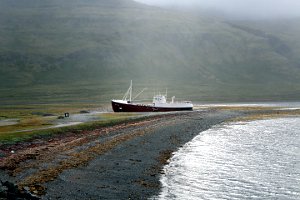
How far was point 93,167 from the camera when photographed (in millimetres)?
37438

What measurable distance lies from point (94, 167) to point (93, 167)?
Answer: 83 millimetres

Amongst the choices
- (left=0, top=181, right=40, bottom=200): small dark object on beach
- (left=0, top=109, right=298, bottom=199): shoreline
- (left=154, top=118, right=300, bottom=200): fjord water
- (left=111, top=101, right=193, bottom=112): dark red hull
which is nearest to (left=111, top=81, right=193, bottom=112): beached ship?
(left=111, top=101, right=193, bottom=112): dark red hull

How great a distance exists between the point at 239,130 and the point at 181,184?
42.7m

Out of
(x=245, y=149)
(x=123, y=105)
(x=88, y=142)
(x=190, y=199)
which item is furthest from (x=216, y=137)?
(x=123, y=105)

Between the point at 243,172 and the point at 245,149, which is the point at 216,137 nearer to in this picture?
the point at 245,149

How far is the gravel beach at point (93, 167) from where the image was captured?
94.7ft

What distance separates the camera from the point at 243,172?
3781cm

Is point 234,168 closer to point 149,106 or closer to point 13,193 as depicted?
point 13,193

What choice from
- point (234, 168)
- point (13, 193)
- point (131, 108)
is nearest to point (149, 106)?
point (131, 108)

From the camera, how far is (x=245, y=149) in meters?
51.9

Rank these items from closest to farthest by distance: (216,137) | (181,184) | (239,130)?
Result: (181,184)
(216,137)
(239,130)

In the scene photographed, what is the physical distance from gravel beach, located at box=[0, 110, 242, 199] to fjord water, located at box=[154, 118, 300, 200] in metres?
1.58

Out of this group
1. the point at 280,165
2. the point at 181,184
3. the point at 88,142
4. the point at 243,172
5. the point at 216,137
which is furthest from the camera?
the point at 216,137

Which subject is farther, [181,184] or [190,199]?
[181,184]
